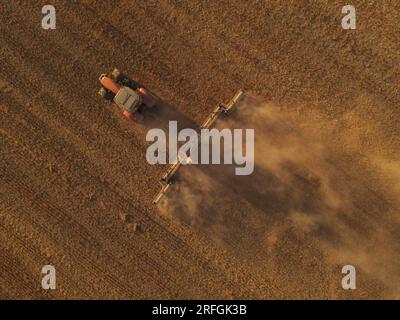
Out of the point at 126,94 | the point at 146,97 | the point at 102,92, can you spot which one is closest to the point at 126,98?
the point at 126,94

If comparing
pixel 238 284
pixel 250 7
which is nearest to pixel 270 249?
pixel 238 284

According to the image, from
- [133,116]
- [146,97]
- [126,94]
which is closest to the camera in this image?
[126,94]

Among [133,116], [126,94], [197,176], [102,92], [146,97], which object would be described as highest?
[146,97]

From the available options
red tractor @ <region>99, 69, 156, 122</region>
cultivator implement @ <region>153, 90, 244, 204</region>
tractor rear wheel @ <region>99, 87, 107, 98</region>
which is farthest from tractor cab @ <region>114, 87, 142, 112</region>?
cultivator implement @ <region>153, 90, 244, 204</region>

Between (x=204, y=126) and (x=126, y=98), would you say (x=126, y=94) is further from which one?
(x=204, y=126)

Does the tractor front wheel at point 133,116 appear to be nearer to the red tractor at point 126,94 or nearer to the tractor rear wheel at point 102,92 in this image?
the red tractor at point 126,94

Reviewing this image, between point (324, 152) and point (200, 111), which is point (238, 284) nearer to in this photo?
point (324, 152)
